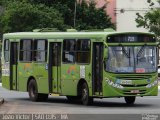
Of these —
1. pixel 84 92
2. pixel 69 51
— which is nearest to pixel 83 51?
pixel 69 51

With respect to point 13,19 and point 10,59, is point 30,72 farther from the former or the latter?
A: point 13,19

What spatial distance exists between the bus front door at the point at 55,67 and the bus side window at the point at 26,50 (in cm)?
154

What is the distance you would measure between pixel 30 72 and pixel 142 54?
5.69m

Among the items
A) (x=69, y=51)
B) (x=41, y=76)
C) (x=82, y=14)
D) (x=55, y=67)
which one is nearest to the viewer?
(x=69, y=51)

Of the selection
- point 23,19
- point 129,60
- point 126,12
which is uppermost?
point 126,12

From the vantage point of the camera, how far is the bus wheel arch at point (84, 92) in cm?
2609

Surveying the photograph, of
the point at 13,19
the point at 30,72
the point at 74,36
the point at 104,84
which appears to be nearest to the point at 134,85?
the point at 104,84

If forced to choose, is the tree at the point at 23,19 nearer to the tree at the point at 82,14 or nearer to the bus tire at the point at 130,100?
Result: the tree at the point at 82,14

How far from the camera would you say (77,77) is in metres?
26.7

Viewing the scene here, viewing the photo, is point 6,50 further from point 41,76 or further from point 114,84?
point 114,84

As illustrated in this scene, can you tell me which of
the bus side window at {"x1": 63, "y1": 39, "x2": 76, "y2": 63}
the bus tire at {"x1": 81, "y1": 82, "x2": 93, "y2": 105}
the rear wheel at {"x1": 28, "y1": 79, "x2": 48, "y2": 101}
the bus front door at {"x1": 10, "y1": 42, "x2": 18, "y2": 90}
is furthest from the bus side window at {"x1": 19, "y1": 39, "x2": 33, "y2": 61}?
the bus tire at {"x1": 81, "y1": 82, "x2": 93, "y2": 105}

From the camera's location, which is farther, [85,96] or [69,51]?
[69,51]

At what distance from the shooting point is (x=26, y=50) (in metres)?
29.5

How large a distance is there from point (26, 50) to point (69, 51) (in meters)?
3.01
